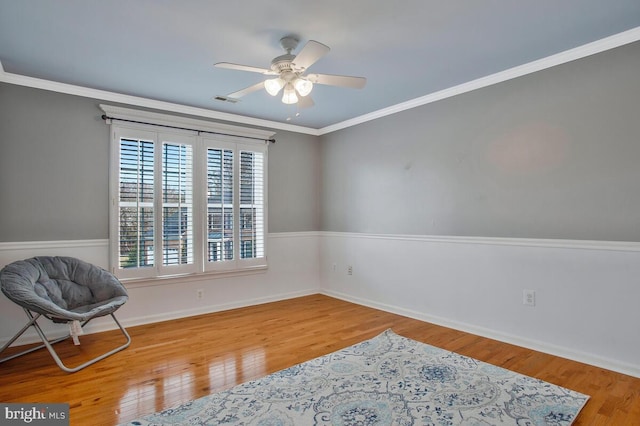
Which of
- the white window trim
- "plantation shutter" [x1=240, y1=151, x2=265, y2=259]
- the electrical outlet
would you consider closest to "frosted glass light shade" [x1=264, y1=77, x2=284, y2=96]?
the white window trim

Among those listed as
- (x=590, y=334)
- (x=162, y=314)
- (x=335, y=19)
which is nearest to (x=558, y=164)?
(x=590, y=334)

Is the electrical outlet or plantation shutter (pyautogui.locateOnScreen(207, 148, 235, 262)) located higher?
plantation shutter (pyautogui.locateOnScreen(207, 148, 235, 262))

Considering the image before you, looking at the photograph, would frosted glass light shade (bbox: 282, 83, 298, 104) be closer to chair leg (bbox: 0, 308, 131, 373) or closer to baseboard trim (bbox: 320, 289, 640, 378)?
chair leg (bbox: 0, 308, 131, 373)

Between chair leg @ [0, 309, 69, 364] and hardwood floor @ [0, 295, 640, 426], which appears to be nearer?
hardwood floor @ [0, 295, 640, 426]

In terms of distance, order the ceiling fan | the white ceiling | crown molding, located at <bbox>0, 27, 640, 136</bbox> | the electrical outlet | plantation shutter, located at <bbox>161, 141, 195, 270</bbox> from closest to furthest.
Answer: the white ceiling, the ceiling fan, crown molding, located at <bbox>0, 27, 640, 136</bbox>, the electrical outlet, plantation shutter, located at <bbox>161, 141, 195, 270</bbox>

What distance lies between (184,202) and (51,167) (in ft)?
4.16

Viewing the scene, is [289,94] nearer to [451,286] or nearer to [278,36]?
[278,36]

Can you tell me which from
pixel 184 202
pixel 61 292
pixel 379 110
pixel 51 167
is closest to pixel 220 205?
pixel 184 202

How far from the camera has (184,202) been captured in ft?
13.7

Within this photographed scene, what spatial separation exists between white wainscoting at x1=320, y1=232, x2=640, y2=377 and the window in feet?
Result: 5.33

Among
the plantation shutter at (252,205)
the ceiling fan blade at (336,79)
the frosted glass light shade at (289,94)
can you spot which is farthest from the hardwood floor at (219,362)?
the ceiling fan blade at (336,79)

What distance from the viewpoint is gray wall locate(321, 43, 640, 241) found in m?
2.71

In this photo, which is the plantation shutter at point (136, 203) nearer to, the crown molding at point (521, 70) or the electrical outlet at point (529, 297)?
the crown molding at point (521, 70)

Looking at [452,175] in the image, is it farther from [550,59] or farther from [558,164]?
[550,59]
